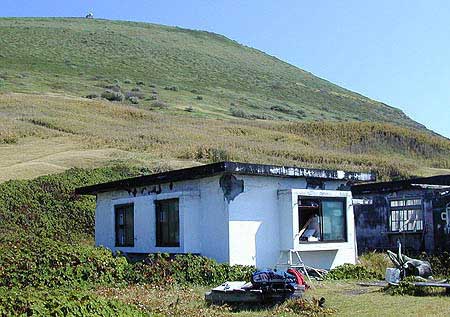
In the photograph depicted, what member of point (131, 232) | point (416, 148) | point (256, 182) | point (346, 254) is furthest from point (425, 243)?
point (416, 148)

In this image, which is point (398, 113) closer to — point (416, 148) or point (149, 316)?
point (416, 148)

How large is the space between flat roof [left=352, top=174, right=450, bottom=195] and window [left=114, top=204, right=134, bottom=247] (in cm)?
827

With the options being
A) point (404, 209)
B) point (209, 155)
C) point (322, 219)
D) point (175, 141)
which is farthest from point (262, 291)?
point (175, 141)

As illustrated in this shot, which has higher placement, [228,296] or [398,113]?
[398,113]

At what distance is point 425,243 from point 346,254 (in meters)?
4.46

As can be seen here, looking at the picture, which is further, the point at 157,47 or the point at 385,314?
the point at 157,47

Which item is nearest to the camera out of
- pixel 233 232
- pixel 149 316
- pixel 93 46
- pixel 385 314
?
pixel 149 316

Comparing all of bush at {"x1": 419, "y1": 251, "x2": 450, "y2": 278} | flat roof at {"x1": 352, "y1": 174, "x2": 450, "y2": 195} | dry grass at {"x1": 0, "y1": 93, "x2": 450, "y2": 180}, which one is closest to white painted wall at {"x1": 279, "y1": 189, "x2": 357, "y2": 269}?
bush at {"x1": 419, "y1": 251, "x2": 450, "y2": 278}

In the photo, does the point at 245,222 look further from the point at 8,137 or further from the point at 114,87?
the point at 114,87

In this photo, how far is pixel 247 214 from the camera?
16.8 m

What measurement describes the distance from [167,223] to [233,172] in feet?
8.60

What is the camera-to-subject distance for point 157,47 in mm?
97312

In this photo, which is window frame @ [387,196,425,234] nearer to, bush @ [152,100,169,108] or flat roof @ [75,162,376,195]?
flat roof @ [75,162,376,195]

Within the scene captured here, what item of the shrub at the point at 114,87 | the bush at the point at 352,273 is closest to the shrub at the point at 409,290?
the bush at the point at 352,273
